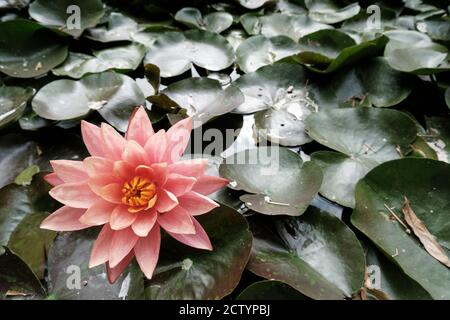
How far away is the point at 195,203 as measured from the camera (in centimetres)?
87

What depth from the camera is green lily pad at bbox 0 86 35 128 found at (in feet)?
4.35

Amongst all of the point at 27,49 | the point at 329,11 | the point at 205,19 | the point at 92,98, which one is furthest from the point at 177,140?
the point at 329,11

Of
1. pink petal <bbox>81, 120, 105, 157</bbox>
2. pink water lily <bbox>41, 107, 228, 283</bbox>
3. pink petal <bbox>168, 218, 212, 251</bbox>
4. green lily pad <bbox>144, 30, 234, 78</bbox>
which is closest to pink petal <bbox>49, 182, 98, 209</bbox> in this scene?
pink water lily <bbox>41, 107, 228, 283</bbox>

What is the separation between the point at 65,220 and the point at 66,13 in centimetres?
131

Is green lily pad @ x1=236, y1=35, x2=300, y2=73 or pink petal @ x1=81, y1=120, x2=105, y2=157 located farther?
green lily pad @ x1=236, y1=35, x2=300, y2=73

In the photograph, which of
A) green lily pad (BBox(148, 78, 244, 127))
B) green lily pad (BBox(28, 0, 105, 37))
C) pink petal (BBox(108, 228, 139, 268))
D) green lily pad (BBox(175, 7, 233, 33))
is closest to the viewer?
→ pink petal (BBox(108, 228, 139, 268))

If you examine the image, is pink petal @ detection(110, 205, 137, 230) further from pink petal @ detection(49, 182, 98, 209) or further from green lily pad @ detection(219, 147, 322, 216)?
green lily pad @ detection(219, 147, 322, 216)

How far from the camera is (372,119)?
4.25 ft

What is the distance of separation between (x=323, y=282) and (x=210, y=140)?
0.59m

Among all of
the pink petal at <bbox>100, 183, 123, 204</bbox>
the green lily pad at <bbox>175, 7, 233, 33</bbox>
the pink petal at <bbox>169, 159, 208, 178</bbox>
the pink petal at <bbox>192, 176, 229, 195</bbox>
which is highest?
the pink petal at <bbox>169, 159, 208, 178</bbox>

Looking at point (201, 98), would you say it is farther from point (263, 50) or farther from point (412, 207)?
point (412, 207)

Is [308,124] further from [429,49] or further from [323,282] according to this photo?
[429,49]

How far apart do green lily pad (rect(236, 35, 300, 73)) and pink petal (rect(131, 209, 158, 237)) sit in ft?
3.06

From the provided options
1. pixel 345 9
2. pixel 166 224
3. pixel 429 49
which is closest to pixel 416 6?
pixel 345 9
